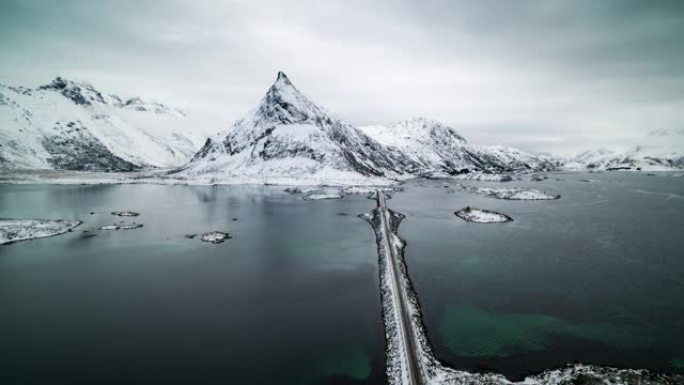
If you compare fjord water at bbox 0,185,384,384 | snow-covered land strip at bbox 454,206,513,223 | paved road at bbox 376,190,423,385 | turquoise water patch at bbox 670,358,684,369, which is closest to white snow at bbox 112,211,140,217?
fjord water at bbox 0,185,384,384

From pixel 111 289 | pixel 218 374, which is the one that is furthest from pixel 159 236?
pixel 218 374

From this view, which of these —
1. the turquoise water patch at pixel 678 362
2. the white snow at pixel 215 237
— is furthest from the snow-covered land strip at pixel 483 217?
the turquoise water patch at pixel 678 362

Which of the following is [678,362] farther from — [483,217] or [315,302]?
[483,217]

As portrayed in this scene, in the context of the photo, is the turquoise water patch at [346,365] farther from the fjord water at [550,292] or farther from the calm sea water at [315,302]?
the fjord water at [550,292]

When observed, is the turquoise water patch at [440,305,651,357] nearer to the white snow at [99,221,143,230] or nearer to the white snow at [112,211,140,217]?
the white snow at [99,221,143,230]

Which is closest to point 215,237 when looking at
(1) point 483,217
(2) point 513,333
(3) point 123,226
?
(3) point 123,226

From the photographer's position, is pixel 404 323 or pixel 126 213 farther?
pixel 126 213
